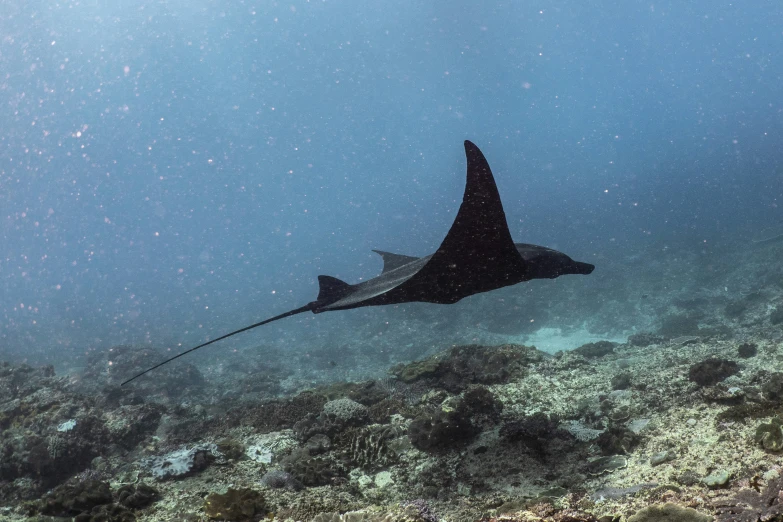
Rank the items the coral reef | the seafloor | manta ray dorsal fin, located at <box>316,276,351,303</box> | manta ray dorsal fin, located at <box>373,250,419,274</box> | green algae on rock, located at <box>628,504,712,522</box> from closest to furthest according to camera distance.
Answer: green algae on rock, located at <box>628,504,712,522</box>, the seafloor, manta ray dorsal fin, located at <box>316,276,351,303</box>, the coral reef, manta ray dorsal fin, located at <box>373,250,419,274</box>

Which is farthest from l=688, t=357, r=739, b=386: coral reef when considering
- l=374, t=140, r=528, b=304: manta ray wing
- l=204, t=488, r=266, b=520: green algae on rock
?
l=204, t=488, r=266, b=520: green algae on rock

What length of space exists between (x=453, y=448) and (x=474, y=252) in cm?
278

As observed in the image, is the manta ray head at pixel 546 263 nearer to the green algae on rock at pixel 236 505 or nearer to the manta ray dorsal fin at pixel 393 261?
A: the manta ray dorsal fin at pixel 393 261

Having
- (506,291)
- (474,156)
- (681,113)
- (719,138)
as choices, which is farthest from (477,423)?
(681,113)

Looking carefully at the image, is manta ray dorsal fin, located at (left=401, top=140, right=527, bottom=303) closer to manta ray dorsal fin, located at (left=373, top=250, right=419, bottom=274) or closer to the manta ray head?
the manta ray head

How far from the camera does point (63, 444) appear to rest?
5930 millimetres

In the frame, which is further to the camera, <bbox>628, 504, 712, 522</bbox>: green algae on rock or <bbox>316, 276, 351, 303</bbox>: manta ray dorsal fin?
<bbox>316, 276, 351, 303</bbox>: manta ray dorsal fin

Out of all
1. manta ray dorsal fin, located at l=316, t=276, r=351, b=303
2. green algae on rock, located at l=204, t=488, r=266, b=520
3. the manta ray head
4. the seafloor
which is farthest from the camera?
manta ray dorsal fin, located at l=316, t=276, r=351, b=303

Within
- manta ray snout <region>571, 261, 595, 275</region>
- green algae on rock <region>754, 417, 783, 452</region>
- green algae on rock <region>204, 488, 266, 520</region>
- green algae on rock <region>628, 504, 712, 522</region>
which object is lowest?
green algae on rock <region>754, 417, 783, 452</region>

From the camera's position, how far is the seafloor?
119 inches

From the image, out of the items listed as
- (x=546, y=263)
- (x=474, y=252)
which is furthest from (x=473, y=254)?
(x=546, y=263)

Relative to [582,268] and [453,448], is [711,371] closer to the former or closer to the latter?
[582,268]

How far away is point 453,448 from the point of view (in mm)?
4656

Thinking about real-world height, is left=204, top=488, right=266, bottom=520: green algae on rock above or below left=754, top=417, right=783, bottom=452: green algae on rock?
above
